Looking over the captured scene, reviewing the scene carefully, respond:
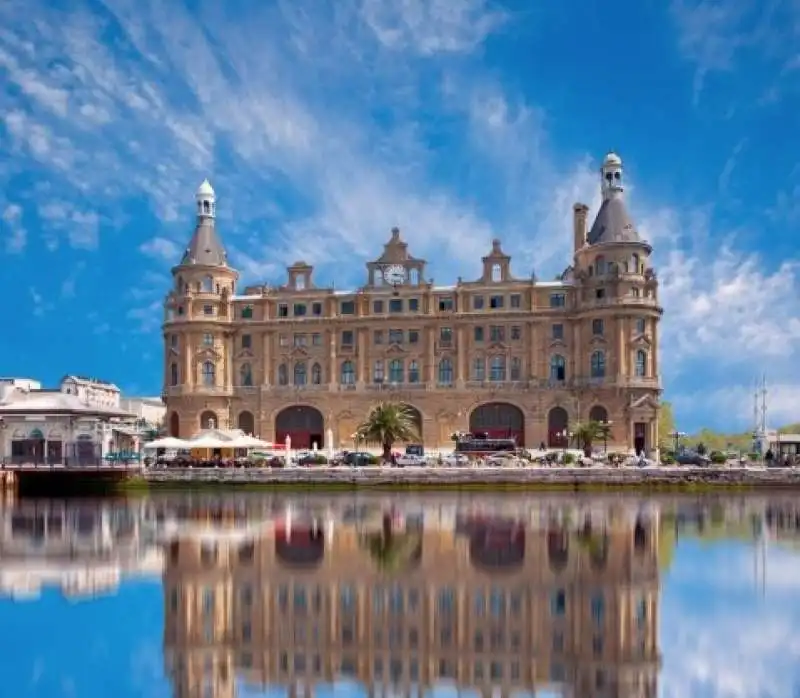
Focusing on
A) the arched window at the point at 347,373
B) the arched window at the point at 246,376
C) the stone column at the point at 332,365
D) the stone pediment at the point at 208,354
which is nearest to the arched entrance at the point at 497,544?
the stone column at the point at 332,365

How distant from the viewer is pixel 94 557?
109 ft

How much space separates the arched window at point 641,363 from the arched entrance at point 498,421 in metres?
11.9

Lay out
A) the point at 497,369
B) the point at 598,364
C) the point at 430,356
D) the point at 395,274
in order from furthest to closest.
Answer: the point at 395,274
the point at 430,356
the point at 497,369
the point at 598,364

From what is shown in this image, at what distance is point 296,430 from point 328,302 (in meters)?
13.7

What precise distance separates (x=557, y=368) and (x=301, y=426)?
27083 millimetres

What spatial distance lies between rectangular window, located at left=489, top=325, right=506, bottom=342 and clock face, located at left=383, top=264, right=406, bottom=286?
34.5 ft

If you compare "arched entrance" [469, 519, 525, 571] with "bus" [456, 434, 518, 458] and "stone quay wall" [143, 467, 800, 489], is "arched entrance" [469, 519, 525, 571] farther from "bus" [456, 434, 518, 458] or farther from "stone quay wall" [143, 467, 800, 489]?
"bus" [456, 434, 518, 458]

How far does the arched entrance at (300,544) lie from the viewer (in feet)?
101

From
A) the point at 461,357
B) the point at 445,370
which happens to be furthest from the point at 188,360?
the point at 461,357

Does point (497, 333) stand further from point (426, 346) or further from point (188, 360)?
point (188, 360)

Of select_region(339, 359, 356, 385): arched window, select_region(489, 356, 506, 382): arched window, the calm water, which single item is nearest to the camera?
the calm water

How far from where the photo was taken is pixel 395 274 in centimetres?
10000

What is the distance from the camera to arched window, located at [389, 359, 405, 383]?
99375 millimetres

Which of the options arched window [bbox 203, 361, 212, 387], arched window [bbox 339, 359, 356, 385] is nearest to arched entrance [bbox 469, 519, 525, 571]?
arched window [bbox 339, 359, 356, 385]
